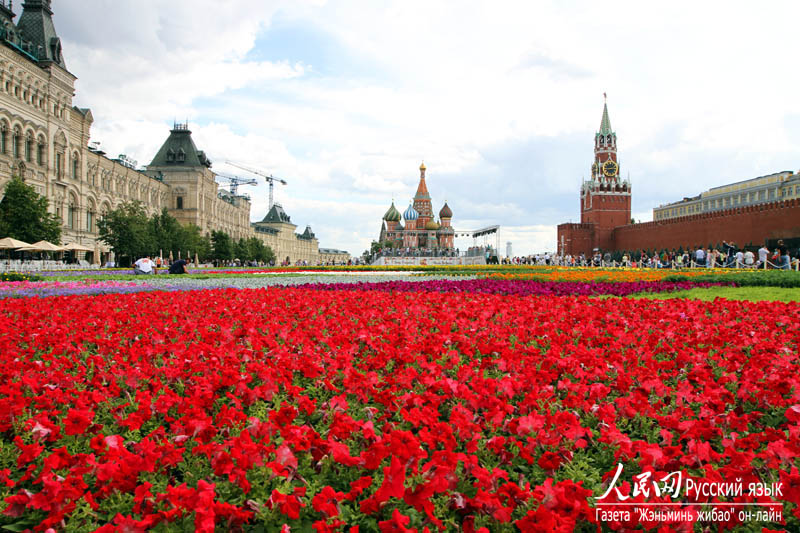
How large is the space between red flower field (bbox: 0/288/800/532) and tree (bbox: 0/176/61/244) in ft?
95.9

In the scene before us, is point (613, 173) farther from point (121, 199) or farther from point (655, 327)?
point (655, 327)

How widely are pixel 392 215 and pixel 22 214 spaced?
78334 millimetres

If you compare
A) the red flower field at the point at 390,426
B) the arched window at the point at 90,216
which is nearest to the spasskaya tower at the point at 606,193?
the arched window at the point at 90,216

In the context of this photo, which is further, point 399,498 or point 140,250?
point 140,250

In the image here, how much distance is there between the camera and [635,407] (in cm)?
297

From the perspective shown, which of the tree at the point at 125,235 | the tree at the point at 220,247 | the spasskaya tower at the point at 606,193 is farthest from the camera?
the spasskaya tower at the point at 606,193

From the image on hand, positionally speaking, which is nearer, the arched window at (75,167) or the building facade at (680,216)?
the building facade at (680,216)

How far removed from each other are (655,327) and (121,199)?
57884mm

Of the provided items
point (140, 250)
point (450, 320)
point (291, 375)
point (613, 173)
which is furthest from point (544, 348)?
point (613, 173)

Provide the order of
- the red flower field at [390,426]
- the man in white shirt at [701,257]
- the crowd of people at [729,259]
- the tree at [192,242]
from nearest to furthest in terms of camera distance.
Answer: the red flower field at [390,426]
the crowd of people at [729,259]
the man in white shirt at [701,257]
the tree at [192,242]

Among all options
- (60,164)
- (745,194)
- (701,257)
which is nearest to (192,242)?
(60,164)

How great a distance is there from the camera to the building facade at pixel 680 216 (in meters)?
41.4

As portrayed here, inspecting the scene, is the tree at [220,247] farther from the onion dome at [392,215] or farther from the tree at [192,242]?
the onion dome at [392,215]

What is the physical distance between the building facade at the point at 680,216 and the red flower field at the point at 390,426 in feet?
139
